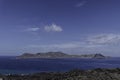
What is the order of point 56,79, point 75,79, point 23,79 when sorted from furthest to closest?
1. point 23,79
2. point 56,79
3. point 75,79

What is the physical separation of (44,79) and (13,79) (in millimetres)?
6873

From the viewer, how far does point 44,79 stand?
4475cm

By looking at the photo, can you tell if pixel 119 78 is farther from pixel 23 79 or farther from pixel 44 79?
pixel 23 79

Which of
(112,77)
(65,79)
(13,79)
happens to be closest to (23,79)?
(13,79)

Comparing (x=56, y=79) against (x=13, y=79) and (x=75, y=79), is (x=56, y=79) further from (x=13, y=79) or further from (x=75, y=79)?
(x=13, y=79)

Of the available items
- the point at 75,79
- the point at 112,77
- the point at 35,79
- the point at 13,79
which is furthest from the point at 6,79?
the point at 112,77

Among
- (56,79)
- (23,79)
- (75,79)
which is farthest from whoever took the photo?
(23,79)

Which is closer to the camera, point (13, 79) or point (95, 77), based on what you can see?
point (95, 77)

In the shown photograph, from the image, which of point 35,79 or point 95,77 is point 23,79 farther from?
point 95,77

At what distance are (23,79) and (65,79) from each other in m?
9.81

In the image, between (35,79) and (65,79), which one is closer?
(65,79)

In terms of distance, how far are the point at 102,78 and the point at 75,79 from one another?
474 cm

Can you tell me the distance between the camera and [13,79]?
156ft

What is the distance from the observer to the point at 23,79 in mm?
47375
